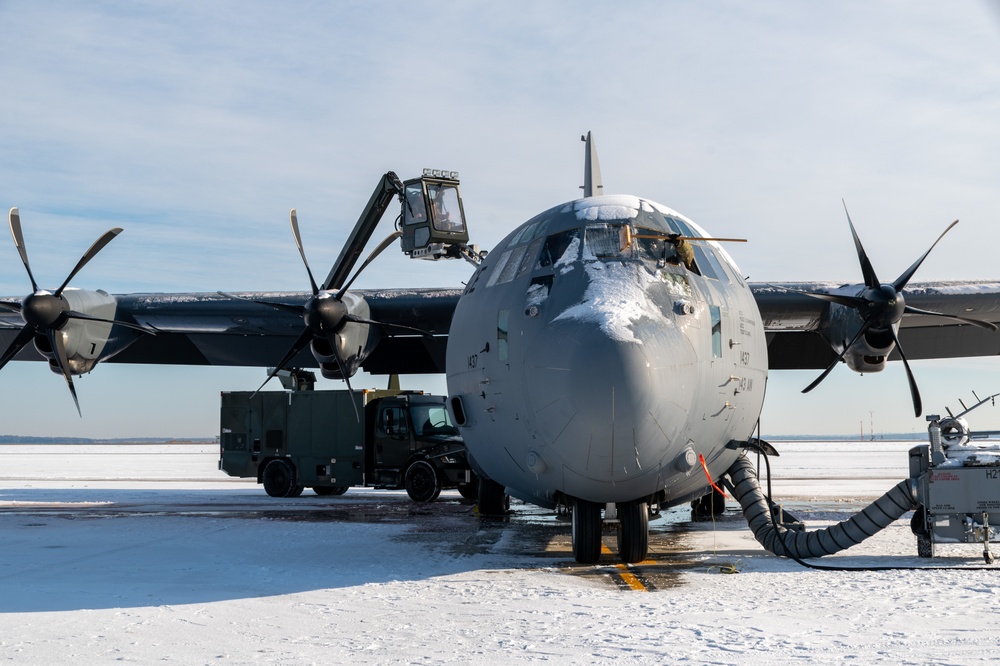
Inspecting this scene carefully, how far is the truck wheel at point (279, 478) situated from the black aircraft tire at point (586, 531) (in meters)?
14.5

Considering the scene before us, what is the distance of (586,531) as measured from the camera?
9.73 m

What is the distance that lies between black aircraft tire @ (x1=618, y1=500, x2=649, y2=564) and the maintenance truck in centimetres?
1058

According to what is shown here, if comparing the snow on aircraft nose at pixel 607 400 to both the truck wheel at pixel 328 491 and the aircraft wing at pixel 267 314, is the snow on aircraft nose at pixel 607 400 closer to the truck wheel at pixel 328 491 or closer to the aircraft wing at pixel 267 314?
the aircraft wing at pixel 267 314

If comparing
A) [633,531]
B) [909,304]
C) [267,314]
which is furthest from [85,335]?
[909,304]

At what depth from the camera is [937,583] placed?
8.55 m

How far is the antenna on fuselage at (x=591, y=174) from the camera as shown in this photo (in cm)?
1580

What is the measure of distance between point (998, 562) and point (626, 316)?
5185 mm

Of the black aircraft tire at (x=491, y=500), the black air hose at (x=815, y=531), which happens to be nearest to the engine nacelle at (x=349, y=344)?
the black aircraft tire at (x=491, y=500)

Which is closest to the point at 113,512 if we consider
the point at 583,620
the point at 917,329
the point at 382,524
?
the point at 382,524

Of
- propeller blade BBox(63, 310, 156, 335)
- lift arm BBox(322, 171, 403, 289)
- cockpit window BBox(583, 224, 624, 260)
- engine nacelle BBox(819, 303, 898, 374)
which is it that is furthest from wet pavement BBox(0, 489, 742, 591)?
lift arm BBox(322, 171, 403, 289)

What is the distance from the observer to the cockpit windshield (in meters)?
21.7

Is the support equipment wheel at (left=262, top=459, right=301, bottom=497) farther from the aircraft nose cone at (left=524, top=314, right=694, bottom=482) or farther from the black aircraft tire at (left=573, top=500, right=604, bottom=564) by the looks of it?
the aircraft nose cone at (left=524, top=314, right=694, bottom=482)

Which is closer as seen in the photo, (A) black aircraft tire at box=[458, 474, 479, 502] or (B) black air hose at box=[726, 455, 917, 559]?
(B) black air hose at box=[726, 455, 917, 559]

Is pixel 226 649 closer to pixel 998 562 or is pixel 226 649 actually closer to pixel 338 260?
pixel 998 562
